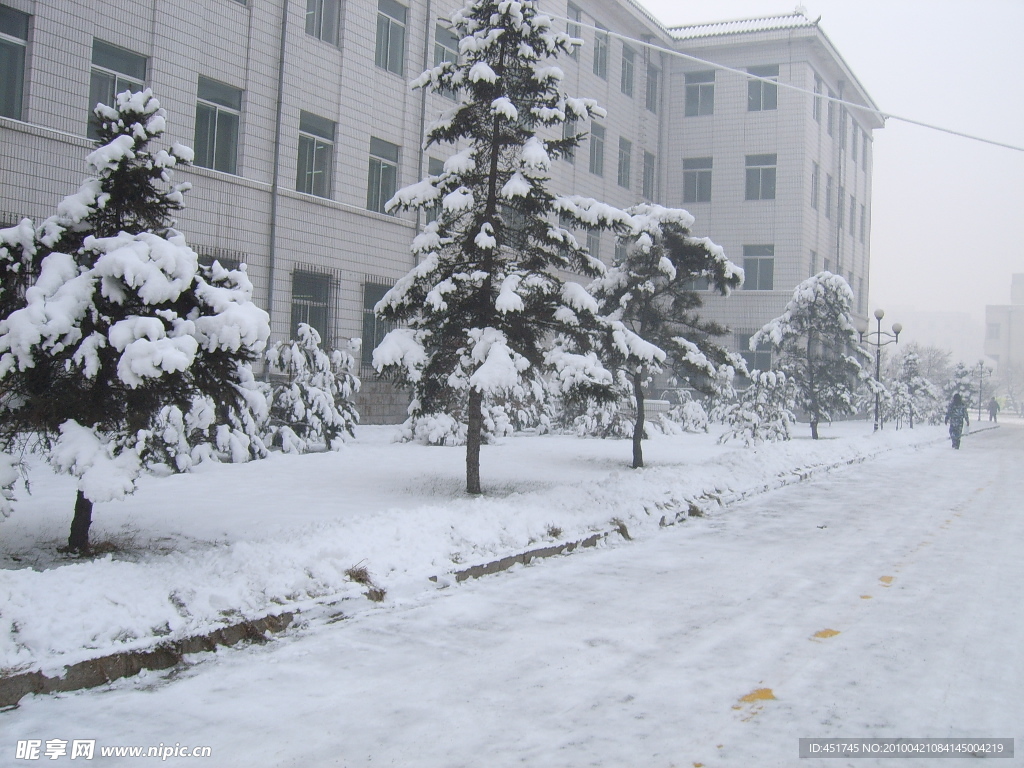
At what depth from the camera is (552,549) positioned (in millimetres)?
9164

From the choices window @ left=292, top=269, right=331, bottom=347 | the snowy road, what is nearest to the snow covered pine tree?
the snowy road

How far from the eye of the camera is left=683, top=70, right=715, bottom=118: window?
4250cm

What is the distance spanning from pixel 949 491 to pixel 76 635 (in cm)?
1536

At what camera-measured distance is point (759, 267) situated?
41750mm

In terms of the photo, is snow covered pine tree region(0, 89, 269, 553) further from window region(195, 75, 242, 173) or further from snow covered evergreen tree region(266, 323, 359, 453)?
window region(195, 75, 242, 173)

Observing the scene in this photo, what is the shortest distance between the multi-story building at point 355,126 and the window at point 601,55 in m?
0.14

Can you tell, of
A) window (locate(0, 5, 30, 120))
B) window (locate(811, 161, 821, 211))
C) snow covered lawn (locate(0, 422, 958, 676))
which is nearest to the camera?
snow covered lawn (locate(0, 422, 958, 676))

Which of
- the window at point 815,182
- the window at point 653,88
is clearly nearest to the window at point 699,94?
the window at point 653,88

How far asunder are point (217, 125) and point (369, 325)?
6455mm

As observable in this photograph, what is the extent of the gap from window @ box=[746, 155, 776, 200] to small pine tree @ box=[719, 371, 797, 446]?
16.0 m

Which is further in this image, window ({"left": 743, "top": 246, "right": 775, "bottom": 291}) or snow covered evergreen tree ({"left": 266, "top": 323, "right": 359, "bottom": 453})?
window ({"left": 743, "top": 246, "right": 775, "bottom": 291})

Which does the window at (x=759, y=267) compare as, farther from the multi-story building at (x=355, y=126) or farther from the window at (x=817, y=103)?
the window at (x=817, y=103)

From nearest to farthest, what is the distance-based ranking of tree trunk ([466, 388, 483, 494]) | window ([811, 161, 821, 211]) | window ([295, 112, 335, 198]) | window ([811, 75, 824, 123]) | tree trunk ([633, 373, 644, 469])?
tree trunk ([466, 388, 483, 494]) → tree trunk ([633, 373, 644, 469]) → window ([295, 112, 335, 198]) → window ([811, 75, 824, 123]) → window ([811, 161, 821, 211])

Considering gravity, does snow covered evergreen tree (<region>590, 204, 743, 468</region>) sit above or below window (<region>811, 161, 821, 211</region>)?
below
